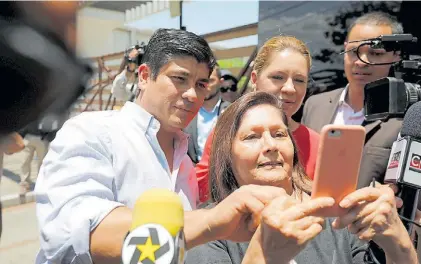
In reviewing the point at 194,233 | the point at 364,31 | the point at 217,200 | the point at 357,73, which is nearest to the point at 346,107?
the point at 357,73

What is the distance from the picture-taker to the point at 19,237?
14.9 ft

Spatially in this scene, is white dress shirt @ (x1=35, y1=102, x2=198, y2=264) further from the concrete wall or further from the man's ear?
the concrete wall

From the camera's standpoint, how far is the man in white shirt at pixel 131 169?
36.6 inches

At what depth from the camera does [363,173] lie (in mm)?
1977

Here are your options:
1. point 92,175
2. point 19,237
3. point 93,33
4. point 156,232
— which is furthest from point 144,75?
point 19,237

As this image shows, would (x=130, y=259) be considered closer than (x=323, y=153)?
Yes

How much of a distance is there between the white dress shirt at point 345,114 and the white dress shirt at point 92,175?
119 cm

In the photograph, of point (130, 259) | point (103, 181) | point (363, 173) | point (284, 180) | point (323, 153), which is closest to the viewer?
point (130, 259)

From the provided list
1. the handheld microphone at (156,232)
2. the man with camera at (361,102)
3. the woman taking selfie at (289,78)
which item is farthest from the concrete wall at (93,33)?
the man with camera at (361,102)

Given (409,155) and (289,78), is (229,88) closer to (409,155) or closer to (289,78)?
(289,78)

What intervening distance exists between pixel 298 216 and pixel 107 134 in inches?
23.5

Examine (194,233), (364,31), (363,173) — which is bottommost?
(363,173)

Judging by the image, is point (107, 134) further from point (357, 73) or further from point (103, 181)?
point (357, 73)

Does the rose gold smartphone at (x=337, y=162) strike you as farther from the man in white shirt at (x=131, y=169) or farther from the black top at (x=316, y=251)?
the black top at (x=316, y=251)
